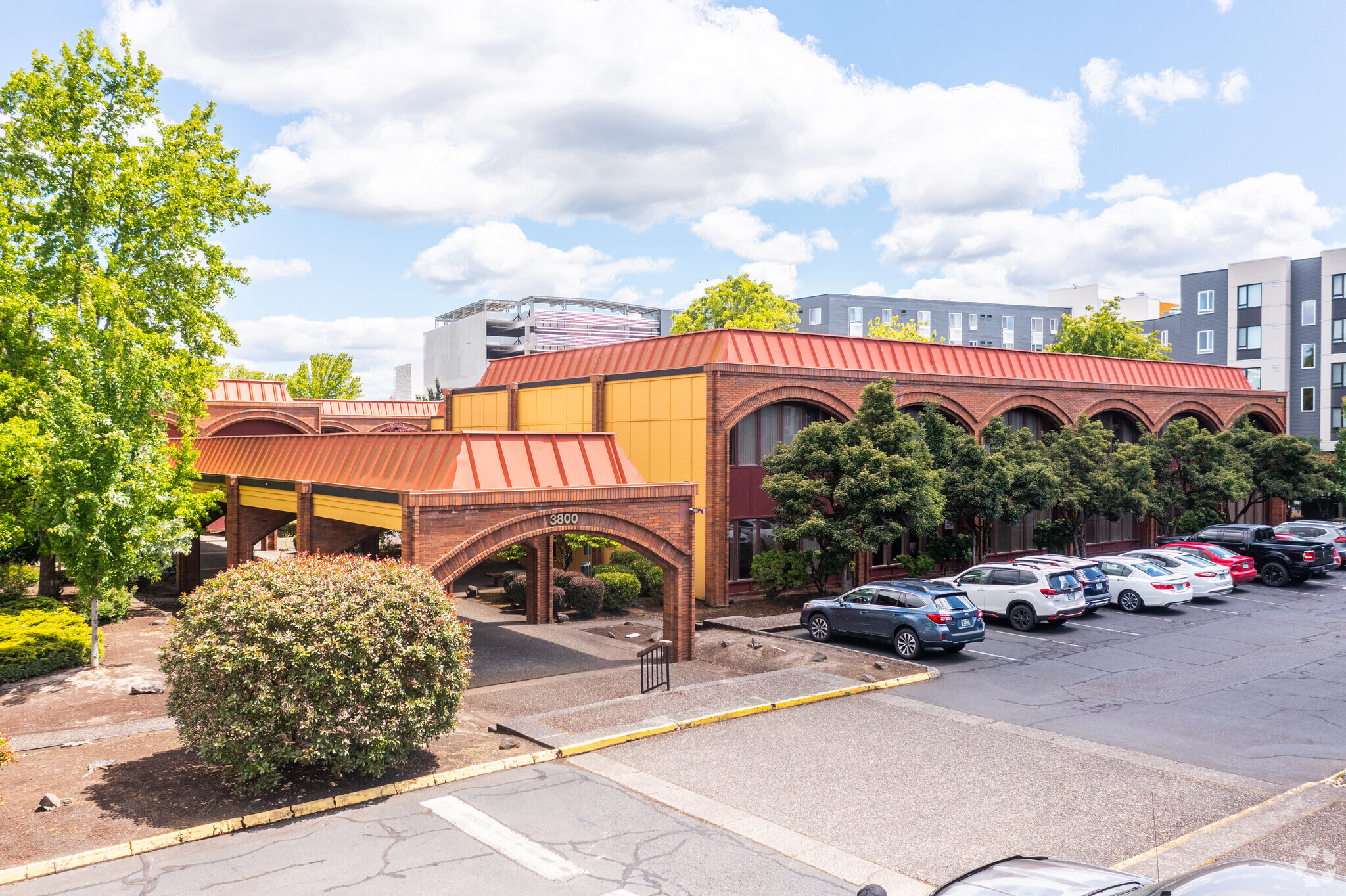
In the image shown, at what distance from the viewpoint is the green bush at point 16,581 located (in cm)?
2411

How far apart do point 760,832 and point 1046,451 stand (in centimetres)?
2667

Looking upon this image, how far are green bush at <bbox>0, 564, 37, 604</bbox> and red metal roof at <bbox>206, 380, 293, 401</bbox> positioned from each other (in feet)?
44.2

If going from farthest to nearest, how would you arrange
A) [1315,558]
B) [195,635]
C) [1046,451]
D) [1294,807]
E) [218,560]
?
1. [218,560]
2. [1046,451]
3. [1315,558]
4. [195,635]
5. [1294,807]

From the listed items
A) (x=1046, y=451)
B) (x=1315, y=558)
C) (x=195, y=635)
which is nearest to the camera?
(x=195, y=635)

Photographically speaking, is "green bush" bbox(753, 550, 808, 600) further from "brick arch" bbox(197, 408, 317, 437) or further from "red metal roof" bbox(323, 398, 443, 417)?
"red metal roof" bbox(323, 398, 443, 417)

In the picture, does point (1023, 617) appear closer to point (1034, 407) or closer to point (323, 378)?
point (1034, 407)

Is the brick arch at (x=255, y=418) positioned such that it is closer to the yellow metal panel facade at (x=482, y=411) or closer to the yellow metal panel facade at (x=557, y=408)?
the yellow metal panel facade at (x=482, y=411)

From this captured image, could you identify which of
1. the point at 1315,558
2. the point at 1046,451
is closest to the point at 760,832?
the point at 1046,451

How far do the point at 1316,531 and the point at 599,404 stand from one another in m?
28.2

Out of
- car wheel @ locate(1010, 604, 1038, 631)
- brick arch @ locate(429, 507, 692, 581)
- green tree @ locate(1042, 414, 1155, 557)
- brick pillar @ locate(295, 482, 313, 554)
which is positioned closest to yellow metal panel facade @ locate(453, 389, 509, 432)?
brick pillar @ locate(295, 482, 313, 554)

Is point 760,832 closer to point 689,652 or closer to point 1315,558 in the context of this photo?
point 689,652

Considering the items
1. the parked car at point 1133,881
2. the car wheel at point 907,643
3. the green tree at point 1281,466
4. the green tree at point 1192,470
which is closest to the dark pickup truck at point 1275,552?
the green tree at point 1192,470

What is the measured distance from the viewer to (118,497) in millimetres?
19391

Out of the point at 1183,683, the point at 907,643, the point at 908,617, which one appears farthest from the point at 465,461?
the point at 1183,683
